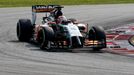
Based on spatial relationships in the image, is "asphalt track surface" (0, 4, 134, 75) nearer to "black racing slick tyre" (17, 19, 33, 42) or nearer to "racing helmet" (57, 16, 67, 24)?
"black racing slick tyre" (17, 19, 33, 42)

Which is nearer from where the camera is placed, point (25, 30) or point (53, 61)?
point (53, 61)

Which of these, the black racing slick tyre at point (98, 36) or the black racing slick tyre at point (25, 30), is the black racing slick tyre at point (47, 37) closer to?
the black racing slick tyre at point (98, 36)

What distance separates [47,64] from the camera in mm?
12555

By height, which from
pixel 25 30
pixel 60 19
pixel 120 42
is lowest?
pixel 120 42

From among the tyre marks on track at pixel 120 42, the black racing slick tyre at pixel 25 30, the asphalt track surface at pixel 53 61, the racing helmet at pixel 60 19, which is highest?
the racing helmet at pixel 60 19

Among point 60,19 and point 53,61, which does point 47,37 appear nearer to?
point 60,19

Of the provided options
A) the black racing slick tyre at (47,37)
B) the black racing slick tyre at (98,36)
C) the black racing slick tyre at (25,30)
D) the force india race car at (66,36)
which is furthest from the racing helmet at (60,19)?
the black racing slick tyre at (25,30)

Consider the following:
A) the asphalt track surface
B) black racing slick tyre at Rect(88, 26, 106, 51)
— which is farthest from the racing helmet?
the asphalt track surface

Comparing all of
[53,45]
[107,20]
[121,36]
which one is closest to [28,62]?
[53,45]

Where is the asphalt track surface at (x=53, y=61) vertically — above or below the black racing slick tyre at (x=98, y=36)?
below

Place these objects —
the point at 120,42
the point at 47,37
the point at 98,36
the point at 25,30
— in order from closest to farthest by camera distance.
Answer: the point at 47,37
the point at 98,36
the point at 120,42
the point at 25,30

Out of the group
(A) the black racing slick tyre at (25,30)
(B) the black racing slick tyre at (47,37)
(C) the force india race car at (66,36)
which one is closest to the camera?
(C) the force india race car at (66,36)

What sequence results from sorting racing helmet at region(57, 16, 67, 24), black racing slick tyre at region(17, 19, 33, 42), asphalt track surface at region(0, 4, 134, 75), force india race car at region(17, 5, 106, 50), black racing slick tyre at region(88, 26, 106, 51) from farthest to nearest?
1. black racing slick tyre at region(17, 19, 33, 42)
2. racing helmet at region(57, 16, 67, 24)
3. black racing slick tyre at region(88, 26, 106, 51)
4. force india race car at region(17, 5, 106, 50)
5. asphalt track surface at region(0, 4, 134, 75)

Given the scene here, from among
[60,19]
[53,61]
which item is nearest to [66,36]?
[60,19]
